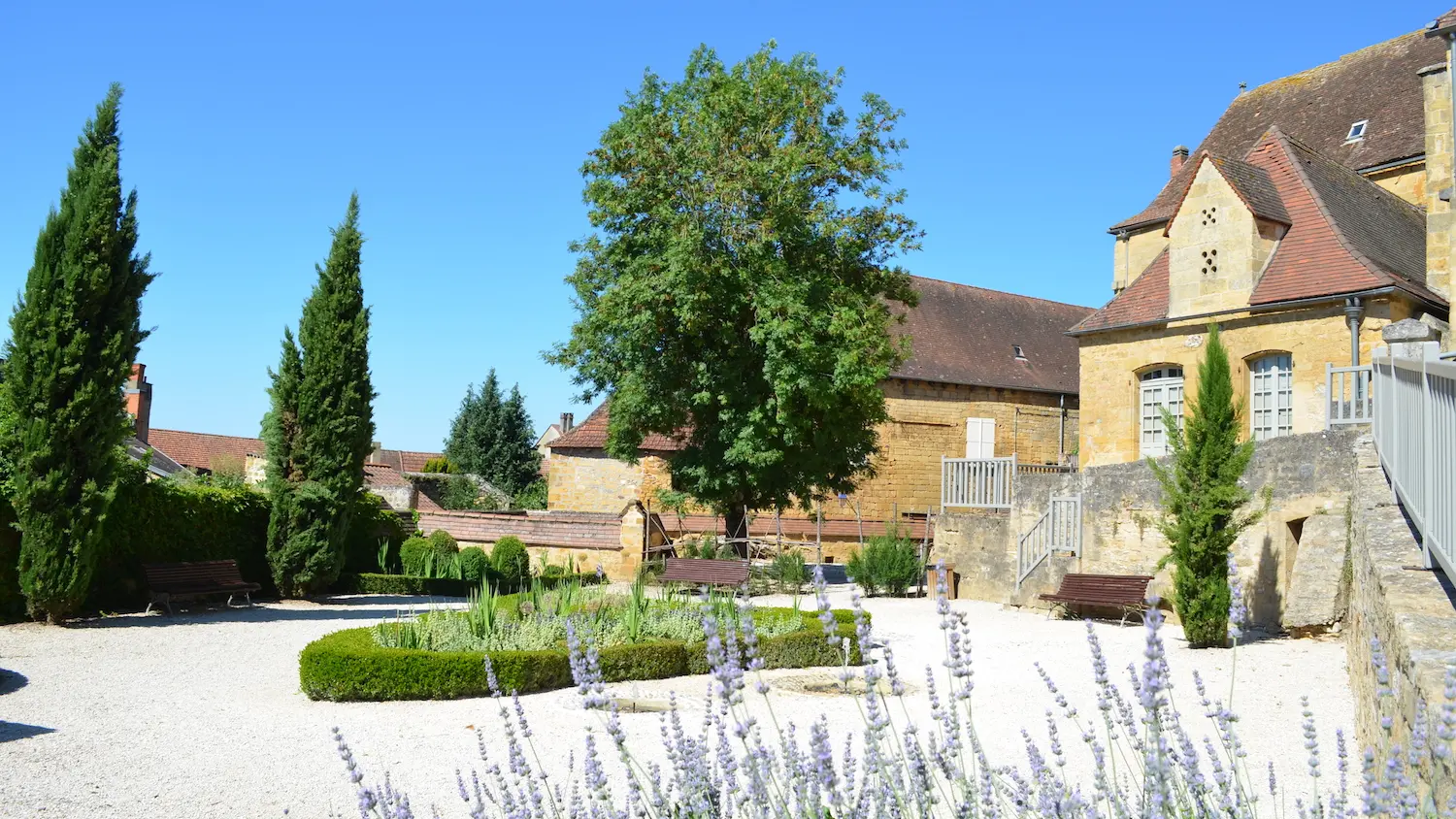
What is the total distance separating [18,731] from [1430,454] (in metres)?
9.03

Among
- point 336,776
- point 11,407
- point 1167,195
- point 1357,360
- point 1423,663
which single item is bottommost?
point 336,776

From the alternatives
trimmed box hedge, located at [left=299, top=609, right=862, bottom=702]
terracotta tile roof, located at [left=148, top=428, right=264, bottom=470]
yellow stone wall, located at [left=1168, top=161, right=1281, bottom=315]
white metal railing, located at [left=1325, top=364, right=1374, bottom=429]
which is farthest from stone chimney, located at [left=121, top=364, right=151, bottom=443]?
white metal railing, located at [left=1325, top=364, right=1374, bottom=429]

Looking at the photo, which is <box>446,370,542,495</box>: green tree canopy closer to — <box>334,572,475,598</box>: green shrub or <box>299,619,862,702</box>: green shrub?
<box>334,572,475,598</box>: green shrub

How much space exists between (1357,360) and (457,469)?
39480 millimetres

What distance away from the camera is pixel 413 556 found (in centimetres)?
2219

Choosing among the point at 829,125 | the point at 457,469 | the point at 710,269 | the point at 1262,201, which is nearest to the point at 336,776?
the point at 710,269

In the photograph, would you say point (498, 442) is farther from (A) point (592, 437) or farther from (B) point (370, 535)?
(B) point (370, 535)

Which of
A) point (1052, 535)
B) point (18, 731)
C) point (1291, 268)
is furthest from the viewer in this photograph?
point (1291, 268)

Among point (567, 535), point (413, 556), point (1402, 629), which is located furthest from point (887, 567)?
point (1402, 629)

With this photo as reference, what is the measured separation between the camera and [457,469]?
163 ft

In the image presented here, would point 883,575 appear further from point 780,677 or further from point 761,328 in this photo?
point 780,677

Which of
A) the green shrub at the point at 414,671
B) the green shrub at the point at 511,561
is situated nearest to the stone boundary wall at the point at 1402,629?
the green shrub at the point at 414,671

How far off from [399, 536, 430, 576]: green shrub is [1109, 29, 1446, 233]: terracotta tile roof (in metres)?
16.1

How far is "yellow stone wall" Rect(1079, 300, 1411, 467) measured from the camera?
17609 millimetres
